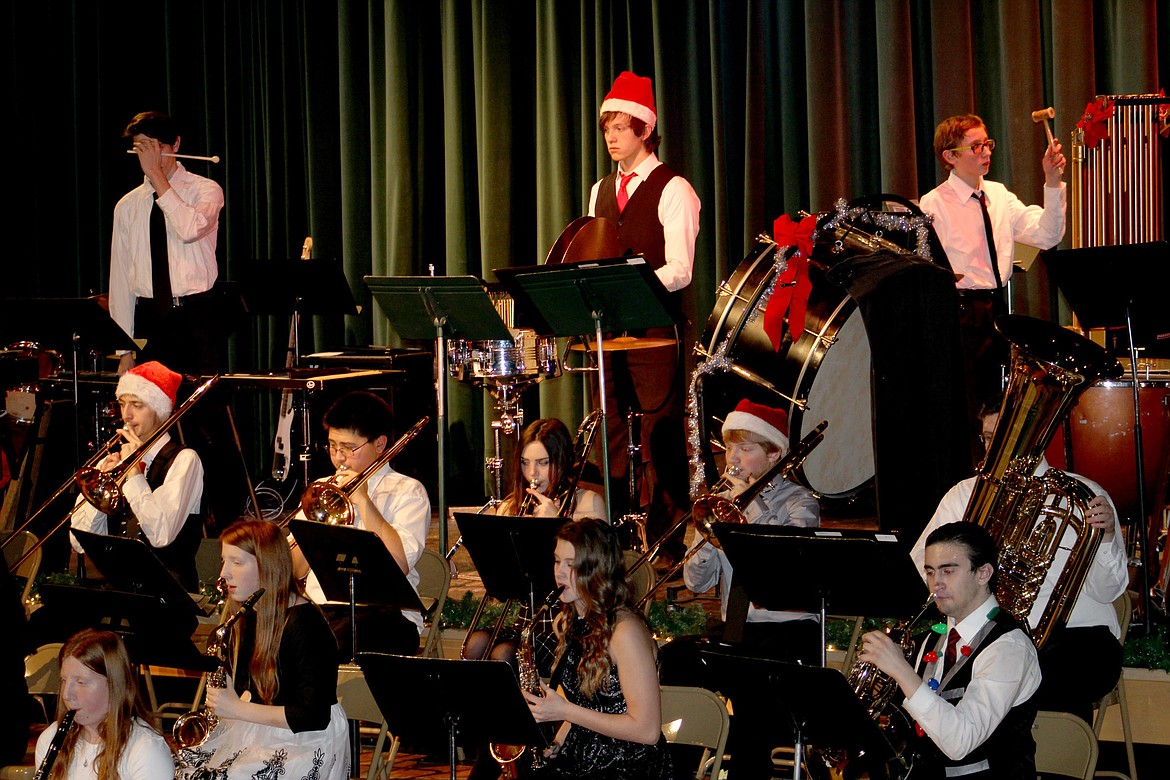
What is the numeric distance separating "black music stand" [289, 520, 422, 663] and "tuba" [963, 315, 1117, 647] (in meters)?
1.77

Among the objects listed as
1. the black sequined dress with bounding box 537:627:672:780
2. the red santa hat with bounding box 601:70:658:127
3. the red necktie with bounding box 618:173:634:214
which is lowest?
the black sequined dress with bounding box 537:627:672:780

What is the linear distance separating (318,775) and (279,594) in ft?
1.74

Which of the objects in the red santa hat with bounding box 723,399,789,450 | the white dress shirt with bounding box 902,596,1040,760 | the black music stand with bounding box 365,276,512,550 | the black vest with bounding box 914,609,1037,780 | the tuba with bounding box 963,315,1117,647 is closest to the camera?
the white dress shirt with bounding box 902,596,1040,760

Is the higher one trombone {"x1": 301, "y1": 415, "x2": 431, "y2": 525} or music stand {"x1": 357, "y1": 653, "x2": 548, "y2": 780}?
trombone {"x1": 301, "y1": 415, "x2": 431, "y2": 525}

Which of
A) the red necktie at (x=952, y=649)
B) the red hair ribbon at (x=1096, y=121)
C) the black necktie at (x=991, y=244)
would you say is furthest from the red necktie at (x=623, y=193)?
the red necktie at (x=952, y=649)

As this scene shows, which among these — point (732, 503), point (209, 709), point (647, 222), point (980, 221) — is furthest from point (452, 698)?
point (980, 221)

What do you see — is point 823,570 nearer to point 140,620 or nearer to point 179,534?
point 140,620

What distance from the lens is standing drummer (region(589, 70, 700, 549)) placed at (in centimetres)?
633

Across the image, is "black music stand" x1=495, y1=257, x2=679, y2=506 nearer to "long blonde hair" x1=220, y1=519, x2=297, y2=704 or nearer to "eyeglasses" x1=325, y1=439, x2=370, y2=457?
"eyeglasses" x1=325, y1=439, x2=370, y2=457

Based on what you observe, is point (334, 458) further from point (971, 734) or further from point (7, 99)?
point (7, 99)

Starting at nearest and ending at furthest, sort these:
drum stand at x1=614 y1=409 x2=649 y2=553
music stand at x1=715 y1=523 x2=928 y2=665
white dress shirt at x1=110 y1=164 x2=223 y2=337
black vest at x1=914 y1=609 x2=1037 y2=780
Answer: black vest at x1=914 y1=609 x2=1037 y2=780 → music stand at x1=715 y1=523 x2=928 y2=665 → drum stand at x1=614 y1=409 x2=649 y2=553 → white dress shirt at x1=110 y1=164 x2=223 y2=337

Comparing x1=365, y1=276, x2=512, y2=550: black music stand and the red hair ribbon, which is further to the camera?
the red hair ribbon

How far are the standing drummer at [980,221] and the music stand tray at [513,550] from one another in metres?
2.73

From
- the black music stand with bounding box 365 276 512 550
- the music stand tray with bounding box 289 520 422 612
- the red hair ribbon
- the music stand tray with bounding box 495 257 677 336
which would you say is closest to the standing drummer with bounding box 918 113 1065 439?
the red hair ribbon
